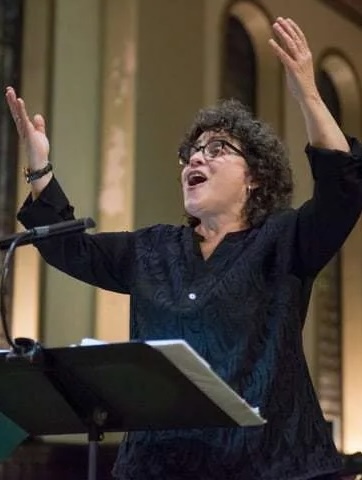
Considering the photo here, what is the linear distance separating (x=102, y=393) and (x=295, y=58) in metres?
0.76

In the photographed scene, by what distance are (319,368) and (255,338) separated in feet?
16.3

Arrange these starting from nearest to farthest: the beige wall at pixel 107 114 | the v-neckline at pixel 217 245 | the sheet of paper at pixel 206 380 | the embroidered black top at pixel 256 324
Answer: the sheet of paper at pixel 206 380 < the embroidered black top at pixel 256 324 < the v-neckline at pixel 217 245 < the beige wall at pixel 107 114

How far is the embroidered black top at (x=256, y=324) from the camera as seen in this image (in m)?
2.12

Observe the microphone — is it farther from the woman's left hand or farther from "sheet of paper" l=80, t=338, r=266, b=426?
the woman's left hand

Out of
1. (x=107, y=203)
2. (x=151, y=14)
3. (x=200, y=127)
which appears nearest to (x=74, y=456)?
(x=107, y=203)

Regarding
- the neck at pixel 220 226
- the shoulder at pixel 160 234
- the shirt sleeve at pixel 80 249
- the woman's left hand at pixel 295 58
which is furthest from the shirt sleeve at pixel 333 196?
the shirt sleeve at pixel 80 249

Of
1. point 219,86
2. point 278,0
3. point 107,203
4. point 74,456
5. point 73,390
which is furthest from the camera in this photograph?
point 278,0

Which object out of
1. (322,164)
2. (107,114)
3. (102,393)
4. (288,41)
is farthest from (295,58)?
(107,114)

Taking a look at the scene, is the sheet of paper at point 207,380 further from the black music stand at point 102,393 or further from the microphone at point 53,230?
the microphone at point 53,230

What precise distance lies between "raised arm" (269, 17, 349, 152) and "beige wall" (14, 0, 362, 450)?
117 inches

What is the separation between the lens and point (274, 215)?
7.81 feet

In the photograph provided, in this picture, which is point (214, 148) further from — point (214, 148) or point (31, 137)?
point (31, 137)

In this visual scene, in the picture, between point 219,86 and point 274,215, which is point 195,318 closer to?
point 274,215

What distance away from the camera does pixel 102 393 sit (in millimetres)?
2018
